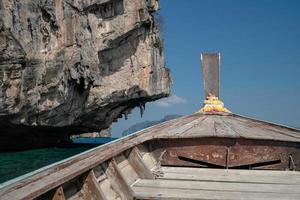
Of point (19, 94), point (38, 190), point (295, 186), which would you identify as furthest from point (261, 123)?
point (19, 94)

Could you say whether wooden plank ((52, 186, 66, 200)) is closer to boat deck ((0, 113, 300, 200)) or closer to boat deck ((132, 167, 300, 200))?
boat deck ((0, 113, 300, 200))

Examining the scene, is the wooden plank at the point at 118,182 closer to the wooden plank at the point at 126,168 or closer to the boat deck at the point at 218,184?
the boat deck at the point at 218,184

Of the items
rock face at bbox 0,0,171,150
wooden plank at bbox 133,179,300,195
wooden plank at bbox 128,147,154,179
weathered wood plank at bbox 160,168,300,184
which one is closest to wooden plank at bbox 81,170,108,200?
wooden plank at bbox 133,179,300,195

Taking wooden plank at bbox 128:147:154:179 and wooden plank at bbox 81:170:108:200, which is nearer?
wooden plank at bbox 81:170:108:200

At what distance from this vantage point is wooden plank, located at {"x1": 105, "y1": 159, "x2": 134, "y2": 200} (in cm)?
332

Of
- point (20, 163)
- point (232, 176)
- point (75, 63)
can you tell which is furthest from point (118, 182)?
point (75, 63)

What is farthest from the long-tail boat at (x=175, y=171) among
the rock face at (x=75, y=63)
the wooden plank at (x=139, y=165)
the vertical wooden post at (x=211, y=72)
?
the rock face at (x=75, y=63)

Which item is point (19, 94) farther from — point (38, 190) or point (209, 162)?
point (38, 190)

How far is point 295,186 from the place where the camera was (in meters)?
3.92

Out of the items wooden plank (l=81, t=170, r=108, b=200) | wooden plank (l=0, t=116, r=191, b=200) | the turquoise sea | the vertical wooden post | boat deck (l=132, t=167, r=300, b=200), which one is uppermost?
the vertical wooden post

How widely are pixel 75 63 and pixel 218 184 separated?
17.3m

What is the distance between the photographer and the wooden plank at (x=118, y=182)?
10.9 feet

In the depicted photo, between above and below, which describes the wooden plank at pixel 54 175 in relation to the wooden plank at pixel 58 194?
above

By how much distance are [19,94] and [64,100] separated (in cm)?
423
